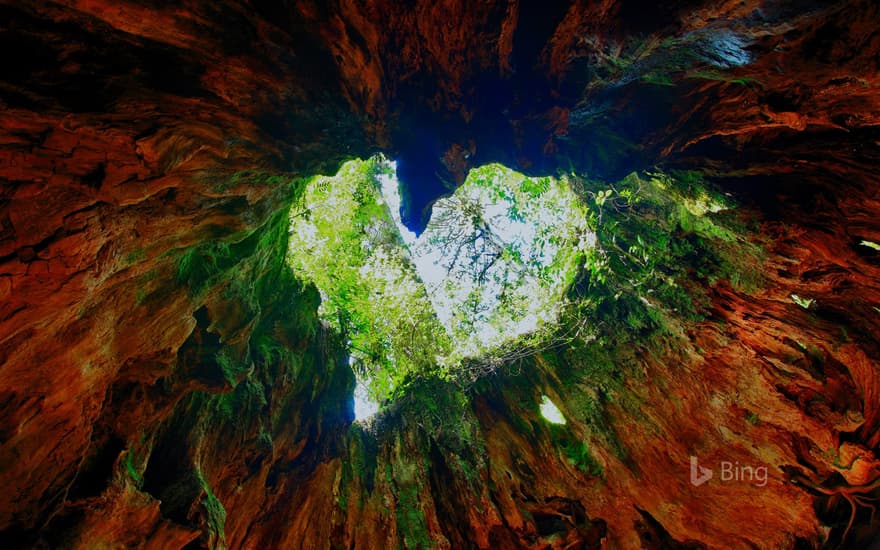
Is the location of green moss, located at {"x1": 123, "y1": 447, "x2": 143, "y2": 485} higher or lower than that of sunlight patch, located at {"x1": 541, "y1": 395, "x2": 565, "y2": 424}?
higher

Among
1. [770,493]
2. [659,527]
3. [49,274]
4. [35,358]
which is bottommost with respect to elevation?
[659,527]

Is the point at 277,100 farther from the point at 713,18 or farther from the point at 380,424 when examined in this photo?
the point at 380,424

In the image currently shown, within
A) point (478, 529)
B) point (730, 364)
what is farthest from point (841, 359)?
point (478, 529)

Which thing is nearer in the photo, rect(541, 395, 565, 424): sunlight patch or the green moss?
the green moss

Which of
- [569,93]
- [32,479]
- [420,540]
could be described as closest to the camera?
[32,479]

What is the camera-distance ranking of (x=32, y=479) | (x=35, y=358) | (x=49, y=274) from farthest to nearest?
(x=32, y=479) < (x=35, y=358) < (x=49, y=274)

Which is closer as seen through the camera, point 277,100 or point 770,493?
point 277,100

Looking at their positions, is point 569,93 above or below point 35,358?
above

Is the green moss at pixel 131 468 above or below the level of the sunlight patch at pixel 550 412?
above

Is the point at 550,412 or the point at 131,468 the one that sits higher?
the point at 131,468

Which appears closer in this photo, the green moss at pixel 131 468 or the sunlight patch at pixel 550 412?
the green moss at pixel 131 468

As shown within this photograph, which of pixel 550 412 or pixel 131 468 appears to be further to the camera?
pixel 550 412
